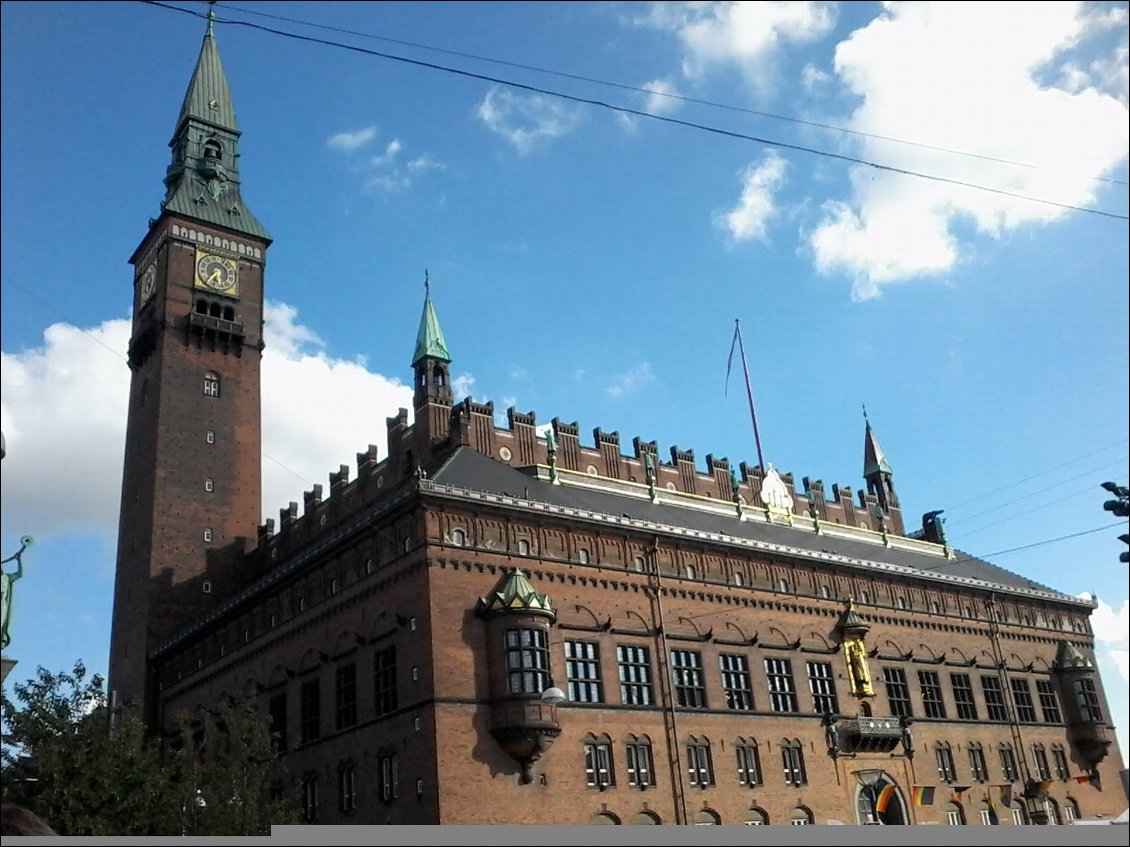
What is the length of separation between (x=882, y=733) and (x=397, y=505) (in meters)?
25.9

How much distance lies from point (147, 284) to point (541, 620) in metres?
39.1

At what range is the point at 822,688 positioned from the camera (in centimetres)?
5009

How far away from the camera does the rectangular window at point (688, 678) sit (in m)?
44.4

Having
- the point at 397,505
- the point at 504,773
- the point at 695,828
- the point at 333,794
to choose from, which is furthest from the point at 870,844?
the point at 333,794

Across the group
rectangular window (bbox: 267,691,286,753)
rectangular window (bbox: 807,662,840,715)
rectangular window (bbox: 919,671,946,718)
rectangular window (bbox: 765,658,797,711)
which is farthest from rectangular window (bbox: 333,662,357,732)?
rectangular window (bbox: 919,671,946,718)

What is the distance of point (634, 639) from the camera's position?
144 ft

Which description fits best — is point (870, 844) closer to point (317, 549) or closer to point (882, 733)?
point (317, 549)

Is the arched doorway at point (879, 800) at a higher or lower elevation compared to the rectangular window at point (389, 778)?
lower

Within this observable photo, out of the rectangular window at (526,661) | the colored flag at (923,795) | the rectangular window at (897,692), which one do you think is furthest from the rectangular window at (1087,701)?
the rectangular window at (526,661)

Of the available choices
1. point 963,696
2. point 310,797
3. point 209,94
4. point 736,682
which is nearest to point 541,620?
point 736,682

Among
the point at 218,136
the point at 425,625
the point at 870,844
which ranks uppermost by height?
the point at 218,136

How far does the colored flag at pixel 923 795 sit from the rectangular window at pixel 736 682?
10.6m

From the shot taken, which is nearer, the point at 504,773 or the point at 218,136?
the point at 504,773

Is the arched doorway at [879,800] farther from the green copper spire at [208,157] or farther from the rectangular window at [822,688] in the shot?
the green copper spire at [208,157]
